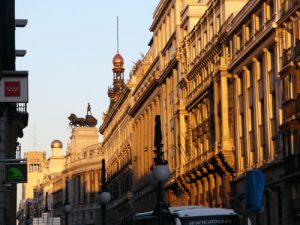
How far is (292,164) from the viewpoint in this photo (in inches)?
2103

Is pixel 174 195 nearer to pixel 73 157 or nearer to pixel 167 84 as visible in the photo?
pixel 167 84

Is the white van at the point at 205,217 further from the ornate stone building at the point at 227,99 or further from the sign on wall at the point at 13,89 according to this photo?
the sign on wall at the point at 13,89

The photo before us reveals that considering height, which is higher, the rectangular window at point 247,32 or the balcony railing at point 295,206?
the rectangular window at point 247,32

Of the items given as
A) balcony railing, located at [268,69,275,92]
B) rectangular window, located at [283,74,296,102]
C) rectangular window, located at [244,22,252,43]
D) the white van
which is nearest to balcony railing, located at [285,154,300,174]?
rectangular window, located at [283,74,296,102]

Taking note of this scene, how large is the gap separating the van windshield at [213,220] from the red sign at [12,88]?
17.8 m

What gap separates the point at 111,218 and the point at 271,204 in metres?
88.2

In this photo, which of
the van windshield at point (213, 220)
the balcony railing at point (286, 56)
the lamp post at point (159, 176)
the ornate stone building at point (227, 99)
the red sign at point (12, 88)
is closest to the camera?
the red sign at point (12, 88)

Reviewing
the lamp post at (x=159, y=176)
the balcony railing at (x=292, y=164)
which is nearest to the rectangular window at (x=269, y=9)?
the balcony railing at (x=292, y=164)

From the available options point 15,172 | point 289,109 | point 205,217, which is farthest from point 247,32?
point 15,172

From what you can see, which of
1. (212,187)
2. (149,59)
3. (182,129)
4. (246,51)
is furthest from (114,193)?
(246,51)

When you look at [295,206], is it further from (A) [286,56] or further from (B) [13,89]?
(B) [13,89]

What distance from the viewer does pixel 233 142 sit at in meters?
67.6

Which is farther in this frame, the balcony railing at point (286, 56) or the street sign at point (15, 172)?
the balcony railing at point (286, 56)

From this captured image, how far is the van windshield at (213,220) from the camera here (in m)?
36.9
